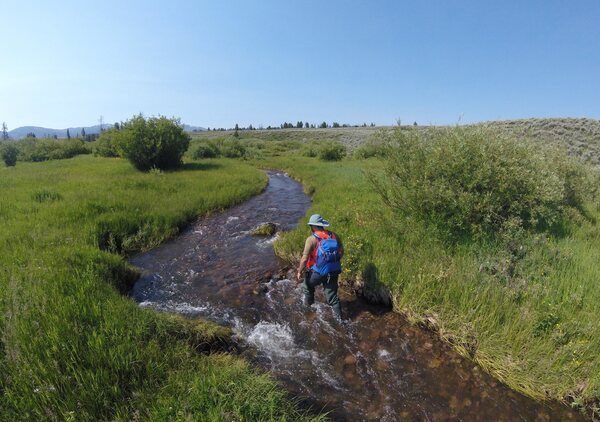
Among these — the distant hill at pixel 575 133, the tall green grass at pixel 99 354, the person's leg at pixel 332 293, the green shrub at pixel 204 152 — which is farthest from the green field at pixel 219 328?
the green shrub at pixel 204 152

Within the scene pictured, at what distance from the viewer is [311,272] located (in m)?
7.75

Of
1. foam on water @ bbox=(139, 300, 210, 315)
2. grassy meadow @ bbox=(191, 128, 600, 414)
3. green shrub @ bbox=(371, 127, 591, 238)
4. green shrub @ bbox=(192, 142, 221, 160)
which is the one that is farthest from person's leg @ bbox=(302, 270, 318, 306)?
green shrub @ bbox=(192, 142, 221, 160)

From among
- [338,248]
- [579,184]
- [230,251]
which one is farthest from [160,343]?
[579,184]

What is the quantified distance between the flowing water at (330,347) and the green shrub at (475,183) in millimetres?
3701

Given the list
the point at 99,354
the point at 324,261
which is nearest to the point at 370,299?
the point at 324,261

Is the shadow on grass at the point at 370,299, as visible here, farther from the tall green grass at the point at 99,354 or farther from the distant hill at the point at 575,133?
the distant hill at the point at 575,133

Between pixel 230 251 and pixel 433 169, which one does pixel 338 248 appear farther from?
pixel 230 251

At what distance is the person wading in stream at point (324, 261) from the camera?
744 cm

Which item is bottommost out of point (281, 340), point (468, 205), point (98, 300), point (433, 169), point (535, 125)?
point (281, 340)

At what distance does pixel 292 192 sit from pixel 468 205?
52.1 ft

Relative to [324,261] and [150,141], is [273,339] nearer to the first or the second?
[324,261]

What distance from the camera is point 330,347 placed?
21.4ft

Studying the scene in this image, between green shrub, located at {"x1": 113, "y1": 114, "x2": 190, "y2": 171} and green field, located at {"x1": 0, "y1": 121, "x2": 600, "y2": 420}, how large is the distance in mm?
13979

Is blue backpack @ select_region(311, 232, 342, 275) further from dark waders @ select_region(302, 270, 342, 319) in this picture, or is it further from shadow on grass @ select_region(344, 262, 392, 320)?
shadow on grass @ select_region(344, 262, 392, 320)
